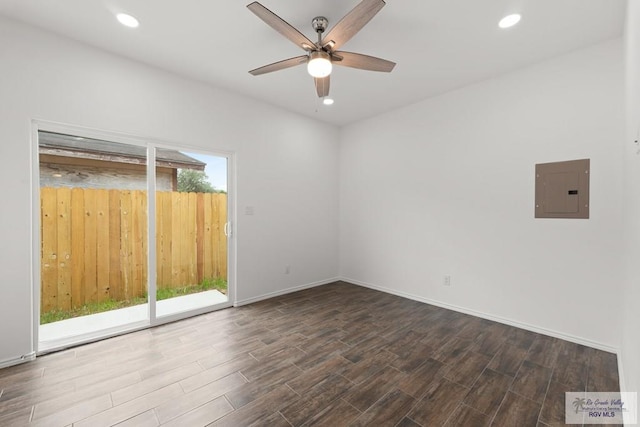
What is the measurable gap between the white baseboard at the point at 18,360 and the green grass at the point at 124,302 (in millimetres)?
649

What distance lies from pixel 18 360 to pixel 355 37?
4111mm

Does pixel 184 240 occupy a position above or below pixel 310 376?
above

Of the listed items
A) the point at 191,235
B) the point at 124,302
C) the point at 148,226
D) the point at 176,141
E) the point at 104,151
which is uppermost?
the point at 176,141

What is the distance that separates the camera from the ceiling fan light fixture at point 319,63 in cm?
213

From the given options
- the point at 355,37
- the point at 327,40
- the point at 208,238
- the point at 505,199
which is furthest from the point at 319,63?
the point at 208,238

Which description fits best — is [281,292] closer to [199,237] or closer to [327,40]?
[199,237]

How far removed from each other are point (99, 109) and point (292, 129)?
8.06 ft

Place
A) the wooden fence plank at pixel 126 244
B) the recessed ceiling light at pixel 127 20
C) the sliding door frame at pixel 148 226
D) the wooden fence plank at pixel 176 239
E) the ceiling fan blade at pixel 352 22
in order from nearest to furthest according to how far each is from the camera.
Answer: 1. the ceiling fan blade at pixel 352 22
2. the recessed ceiling light at pixel 127 20
3. the sliding door frame at pixel 148 226
4. the wooden fence plank at pixel 126 244
5. the wooden fence plank at pixel 176 239

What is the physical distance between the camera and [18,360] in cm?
229

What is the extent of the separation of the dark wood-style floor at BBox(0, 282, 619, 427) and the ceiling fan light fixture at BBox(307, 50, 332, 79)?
8.09ft

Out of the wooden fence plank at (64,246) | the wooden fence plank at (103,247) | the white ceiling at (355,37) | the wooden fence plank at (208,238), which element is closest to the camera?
the white ceiling at (355,37)

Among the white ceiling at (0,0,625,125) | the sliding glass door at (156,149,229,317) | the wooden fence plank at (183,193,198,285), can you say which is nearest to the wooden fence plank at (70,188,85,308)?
the sliding glass door at (156,149,229,317)

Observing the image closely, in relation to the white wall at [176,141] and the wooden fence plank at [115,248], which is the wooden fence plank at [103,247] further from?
the white wall at [176,141]

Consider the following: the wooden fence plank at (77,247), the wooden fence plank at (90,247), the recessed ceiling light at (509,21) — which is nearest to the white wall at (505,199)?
the recessed ceiling light at (509,21)
